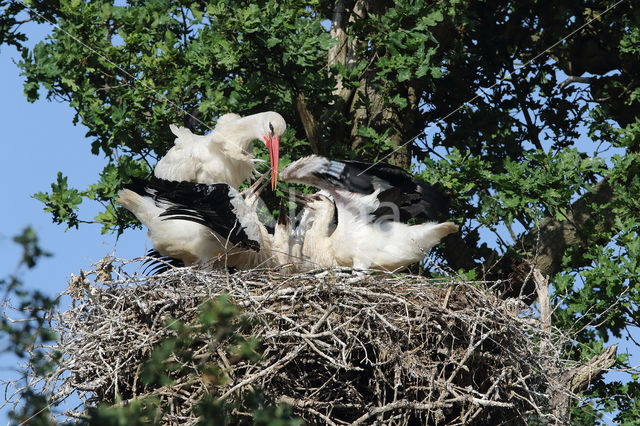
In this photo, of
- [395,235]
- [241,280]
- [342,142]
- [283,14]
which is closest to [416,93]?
[342,142]

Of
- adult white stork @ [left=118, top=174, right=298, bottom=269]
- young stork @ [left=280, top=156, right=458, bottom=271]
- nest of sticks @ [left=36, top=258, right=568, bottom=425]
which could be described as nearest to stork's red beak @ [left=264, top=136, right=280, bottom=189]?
adult white stork @ [left=118, top=174, right=298, bottom=269]

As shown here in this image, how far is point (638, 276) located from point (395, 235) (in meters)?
2.24

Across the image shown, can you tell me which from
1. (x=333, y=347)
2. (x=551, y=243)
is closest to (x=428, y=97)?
(x=551, y=243)

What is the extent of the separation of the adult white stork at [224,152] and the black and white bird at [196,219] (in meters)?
0.32

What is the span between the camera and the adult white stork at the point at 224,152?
747 cm

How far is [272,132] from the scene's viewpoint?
7652mm

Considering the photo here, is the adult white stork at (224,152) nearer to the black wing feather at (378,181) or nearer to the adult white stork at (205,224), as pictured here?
the adult white stork at (205,224)

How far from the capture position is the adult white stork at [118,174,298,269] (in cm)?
682

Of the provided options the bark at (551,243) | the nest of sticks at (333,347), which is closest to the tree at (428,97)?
the bark at (551,243)

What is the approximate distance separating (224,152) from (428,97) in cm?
278

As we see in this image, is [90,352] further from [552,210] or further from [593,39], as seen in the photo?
[593,39]

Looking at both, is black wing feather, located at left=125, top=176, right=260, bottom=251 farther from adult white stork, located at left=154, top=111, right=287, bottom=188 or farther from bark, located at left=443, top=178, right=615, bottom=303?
bark, located at left=443, top=178, right=615, bottom=303

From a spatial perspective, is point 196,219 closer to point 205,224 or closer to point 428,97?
point 205,224

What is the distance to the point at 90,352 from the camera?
5707mm
